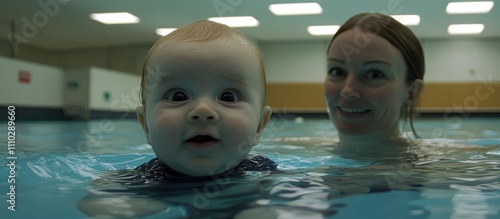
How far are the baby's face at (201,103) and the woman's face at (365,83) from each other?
1.45m

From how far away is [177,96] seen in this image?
4.96ft

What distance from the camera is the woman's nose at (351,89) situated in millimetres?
2875

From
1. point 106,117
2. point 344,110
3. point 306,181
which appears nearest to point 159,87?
point 306,181

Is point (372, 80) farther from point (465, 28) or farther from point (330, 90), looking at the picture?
point (465, 28)

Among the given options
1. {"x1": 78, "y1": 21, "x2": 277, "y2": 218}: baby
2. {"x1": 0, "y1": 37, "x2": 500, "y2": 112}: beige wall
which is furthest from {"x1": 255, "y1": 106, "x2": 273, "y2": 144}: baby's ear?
{"x1": 0, "y1": 37, "x2": 500, "y2": 112}: beige wall

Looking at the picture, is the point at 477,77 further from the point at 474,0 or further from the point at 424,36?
the point at 474,0

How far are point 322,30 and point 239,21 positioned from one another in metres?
3.57

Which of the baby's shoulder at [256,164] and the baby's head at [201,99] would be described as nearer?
the baby's head at [201,99]

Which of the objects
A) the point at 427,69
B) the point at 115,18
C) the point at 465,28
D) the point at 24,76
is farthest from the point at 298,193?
the point at 427,69

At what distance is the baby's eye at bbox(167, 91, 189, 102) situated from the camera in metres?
1.50

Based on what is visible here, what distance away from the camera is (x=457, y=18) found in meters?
14.6

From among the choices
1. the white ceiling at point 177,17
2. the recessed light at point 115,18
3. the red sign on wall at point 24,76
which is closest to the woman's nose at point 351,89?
the white ceiling at point 177,17

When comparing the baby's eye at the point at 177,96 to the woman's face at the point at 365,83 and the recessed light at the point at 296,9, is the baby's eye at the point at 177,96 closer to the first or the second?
the woman's face at the point at 365,83

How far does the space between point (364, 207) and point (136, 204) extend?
25.6 inches
